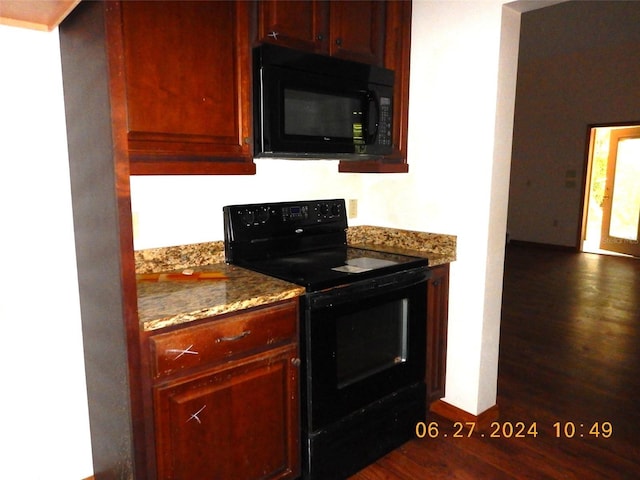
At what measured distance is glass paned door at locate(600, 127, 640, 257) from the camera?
273 inches

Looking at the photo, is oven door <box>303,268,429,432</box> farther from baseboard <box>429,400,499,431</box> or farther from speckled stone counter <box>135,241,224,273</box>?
speckled stone counter <box>135,241,224,273</box>

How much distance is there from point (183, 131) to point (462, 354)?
169 centimetres

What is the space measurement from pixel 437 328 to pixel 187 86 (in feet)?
5.24

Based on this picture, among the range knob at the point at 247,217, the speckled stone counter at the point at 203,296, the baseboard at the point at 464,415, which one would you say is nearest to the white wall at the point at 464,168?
the baseboard at the point at 464,415

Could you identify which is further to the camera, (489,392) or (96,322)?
(489,392)

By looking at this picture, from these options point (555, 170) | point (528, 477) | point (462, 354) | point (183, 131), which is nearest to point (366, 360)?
point (462, 354)

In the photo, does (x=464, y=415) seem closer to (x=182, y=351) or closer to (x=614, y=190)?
(x=182, y=351)

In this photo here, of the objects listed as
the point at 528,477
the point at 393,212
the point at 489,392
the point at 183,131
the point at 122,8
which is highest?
the point at 122,8

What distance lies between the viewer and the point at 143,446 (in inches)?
53.2

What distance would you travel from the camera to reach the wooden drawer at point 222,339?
1347mm

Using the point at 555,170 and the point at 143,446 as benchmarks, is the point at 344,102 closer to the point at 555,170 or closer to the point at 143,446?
the point at 143,446

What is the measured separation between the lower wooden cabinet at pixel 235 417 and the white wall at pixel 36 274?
0.58 meters

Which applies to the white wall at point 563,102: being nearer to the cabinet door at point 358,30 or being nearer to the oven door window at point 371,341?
the cabinet door at point 358,30

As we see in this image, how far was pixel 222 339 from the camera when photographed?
1450 millimetres
